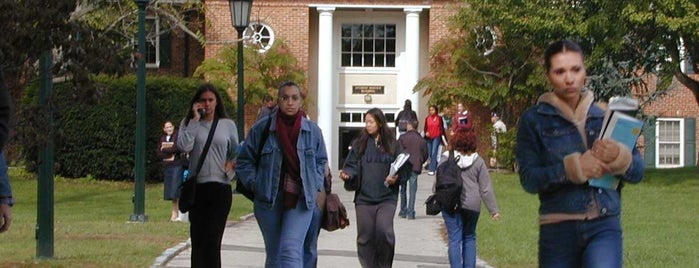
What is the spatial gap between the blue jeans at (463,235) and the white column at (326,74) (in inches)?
1152

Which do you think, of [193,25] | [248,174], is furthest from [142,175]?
[193,25]

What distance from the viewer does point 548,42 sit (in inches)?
1270

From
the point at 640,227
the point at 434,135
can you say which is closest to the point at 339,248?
the point at 640,227

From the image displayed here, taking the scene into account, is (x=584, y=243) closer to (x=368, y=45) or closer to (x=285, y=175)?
(x=285, y=175)

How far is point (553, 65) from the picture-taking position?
629 cm

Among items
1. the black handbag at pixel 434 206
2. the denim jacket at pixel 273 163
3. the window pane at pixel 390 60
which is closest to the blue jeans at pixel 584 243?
the denim jacket at pixel 273 163

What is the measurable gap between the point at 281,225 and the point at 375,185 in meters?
2.94

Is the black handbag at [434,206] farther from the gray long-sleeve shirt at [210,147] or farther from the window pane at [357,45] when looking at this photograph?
the window pane at [357,45]

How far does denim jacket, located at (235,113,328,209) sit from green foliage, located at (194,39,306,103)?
2925 centimetres

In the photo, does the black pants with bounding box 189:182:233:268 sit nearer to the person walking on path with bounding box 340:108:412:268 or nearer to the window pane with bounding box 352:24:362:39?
the person walking on path with bounding box 340:108:412:268

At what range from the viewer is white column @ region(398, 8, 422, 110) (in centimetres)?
4250

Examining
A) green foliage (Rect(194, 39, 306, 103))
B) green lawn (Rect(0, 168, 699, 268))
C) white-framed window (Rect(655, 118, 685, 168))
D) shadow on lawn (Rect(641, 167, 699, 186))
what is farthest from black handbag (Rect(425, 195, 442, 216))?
white-framed window (Rect(655, 118, 685, 168))

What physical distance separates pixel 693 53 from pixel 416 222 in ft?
43.8

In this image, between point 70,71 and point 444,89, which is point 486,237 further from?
point 444,89
